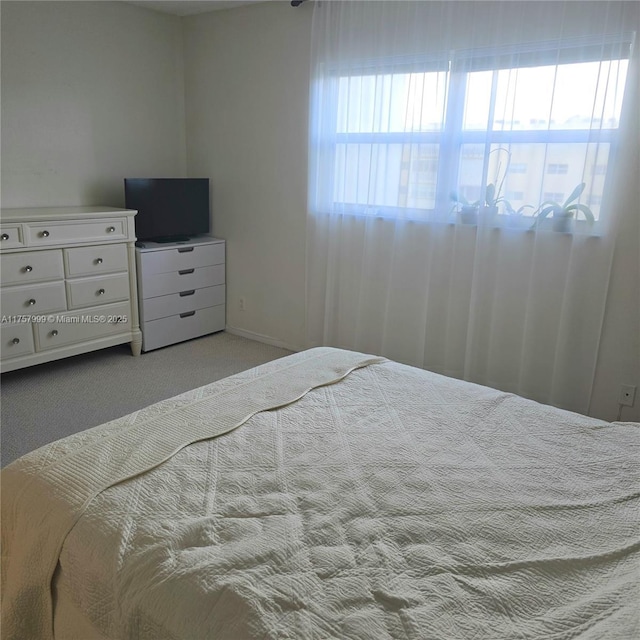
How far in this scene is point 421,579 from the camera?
109 cm

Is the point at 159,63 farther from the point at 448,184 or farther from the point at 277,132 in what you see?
the point at 448,184

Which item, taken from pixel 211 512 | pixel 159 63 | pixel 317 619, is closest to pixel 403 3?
pixel 159 63

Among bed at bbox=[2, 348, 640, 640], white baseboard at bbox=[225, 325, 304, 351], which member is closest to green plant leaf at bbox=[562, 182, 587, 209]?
bed at bbox=[2, 348, 640, 640]

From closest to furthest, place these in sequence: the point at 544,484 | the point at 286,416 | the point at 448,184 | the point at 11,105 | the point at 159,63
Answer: the point at 544,484, the point at 286,416, the point at 448,184, the point at 11,105, the point at 159,63

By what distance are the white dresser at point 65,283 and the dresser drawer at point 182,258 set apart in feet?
0.51

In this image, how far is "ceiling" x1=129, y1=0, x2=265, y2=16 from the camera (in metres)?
3.98

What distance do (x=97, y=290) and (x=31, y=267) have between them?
0.46 meters

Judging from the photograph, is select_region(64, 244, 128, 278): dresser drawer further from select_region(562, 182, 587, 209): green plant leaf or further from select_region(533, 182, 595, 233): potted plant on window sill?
select_region(562, 182, 587, 209): green plant leaf

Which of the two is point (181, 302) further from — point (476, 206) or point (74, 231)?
point (476, 206)

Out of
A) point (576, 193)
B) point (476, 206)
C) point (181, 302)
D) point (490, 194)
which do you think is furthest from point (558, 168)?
point (181, 302)

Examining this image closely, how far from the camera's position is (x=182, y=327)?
4328mm

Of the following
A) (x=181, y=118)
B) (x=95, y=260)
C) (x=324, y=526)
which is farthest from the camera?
(x=181, y=118)

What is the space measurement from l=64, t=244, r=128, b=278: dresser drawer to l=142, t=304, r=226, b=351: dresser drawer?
0.51 m

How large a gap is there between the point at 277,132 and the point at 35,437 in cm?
260
